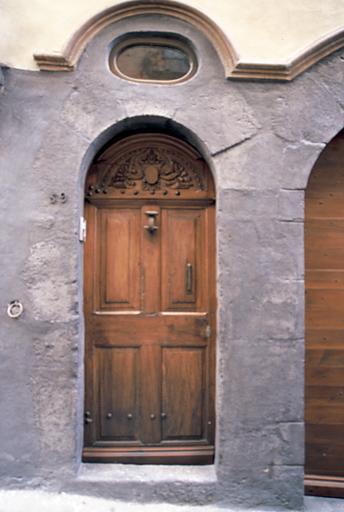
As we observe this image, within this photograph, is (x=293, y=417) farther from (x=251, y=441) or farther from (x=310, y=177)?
(x=310, y=177)

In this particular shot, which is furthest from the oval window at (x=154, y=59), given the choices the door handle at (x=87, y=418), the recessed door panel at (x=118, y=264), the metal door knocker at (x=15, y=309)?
the door handle at (x=87, y=418)

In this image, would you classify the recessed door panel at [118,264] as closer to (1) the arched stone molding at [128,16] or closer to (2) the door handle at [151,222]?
(2) the door handle at [151,222]

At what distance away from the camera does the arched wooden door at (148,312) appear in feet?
10.8

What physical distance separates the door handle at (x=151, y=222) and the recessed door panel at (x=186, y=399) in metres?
1.02

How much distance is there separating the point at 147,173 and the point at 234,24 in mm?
1302

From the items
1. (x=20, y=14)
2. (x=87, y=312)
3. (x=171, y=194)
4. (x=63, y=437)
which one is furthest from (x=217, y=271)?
(x=20, y=14)

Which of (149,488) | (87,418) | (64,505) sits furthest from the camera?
(87,418)

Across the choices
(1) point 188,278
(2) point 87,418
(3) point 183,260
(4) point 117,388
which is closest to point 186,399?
(4) point 117,388

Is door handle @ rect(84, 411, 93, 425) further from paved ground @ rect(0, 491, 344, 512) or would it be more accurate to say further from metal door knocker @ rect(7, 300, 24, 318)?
metal door knocker @ rect(7, 300, 24, 318)

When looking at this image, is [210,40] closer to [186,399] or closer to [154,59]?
[154,59]

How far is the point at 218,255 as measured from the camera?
311 cm

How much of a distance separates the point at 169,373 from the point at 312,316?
1.24 m

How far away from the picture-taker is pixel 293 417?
309 centimetres

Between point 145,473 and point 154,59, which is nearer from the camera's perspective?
point 145,473
